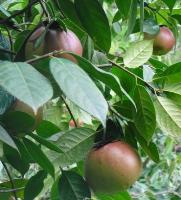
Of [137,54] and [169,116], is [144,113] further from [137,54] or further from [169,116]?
[137,54]

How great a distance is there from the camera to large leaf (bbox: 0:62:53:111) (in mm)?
587

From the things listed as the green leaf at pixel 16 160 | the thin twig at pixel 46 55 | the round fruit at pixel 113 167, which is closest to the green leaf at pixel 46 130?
the green leaf at pixel 16 160

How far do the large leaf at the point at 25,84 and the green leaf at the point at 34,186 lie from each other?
16.8 inches

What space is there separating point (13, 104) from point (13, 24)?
1.20 ft

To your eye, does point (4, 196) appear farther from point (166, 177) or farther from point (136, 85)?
point (166, 177)

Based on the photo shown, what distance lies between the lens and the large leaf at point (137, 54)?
3.35 feet

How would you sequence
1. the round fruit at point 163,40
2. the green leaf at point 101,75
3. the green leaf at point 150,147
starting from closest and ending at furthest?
the green leaf at point 101,75
the green leaf at point 150,147
the round fruit at point 163,40

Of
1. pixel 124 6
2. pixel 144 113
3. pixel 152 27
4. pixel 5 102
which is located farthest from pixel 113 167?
pixel 152 27

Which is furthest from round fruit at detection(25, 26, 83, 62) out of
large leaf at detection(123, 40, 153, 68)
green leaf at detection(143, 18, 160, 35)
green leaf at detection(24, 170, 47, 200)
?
green leaf at detection(143, 18, 160, 35)

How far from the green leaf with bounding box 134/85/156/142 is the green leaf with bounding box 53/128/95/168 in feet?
0.38

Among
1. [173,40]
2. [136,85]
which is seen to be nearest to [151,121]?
[136,85]

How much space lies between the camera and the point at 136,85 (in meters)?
0.91

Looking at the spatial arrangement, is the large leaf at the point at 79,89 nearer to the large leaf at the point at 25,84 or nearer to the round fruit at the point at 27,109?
the large leaf at the point at 25,84

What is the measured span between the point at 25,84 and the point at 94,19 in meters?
0.36
